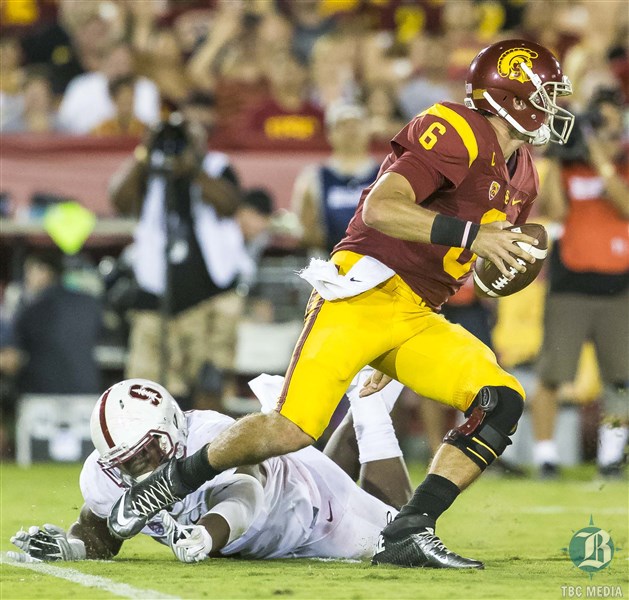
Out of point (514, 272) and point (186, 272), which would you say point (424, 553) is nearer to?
point (514, 272)

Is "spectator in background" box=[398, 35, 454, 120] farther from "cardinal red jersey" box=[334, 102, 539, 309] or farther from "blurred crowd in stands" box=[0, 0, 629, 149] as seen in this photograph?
"cardinal red jersey" box=[334, 102, 539, 309]

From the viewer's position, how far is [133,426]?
4.76 m

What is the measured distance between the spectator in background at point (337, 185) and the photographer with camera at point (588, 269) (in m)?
1.21

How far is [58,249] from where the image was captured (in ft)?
31.1

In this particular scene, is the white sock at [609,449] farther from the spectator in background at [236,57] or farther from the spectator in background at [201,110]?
the spectator in background at [236,57]

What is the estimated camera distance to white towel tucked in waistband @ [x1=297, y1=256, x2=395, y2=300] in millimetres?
4898

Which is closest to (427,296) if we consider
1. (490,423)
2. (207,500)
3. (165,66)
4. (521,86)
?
(490,423)

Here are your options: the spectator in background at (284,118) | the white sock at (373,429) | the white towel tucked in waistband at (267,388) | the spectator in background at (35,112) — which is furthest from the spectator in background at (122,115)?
the white towel tucked in waistband at (267,388)

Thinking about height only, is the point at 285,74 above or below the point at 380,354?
above

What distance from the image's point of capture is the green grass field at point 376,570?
13.5 feet

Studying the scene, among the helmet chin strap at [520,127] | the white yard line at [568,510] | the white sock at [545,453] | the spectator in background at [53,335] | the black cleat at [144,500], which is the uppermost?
the helmet chin strap at [520,127]

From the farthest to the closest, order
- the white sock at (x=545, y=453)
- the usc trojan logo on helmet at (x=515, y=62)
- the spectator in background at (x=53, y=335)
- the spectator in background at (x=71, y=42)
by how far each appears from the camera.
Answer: the spectator in background at (x=71, y=42) → the spectator in background at (x=53, y=335) → the white sock at (x=545, y=453) → the usc trojan logo on helmet at (x=515, y=62)

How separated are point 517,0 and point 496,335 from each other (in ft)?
13.9

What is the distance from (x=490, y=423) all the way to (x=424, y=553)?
0.51m
